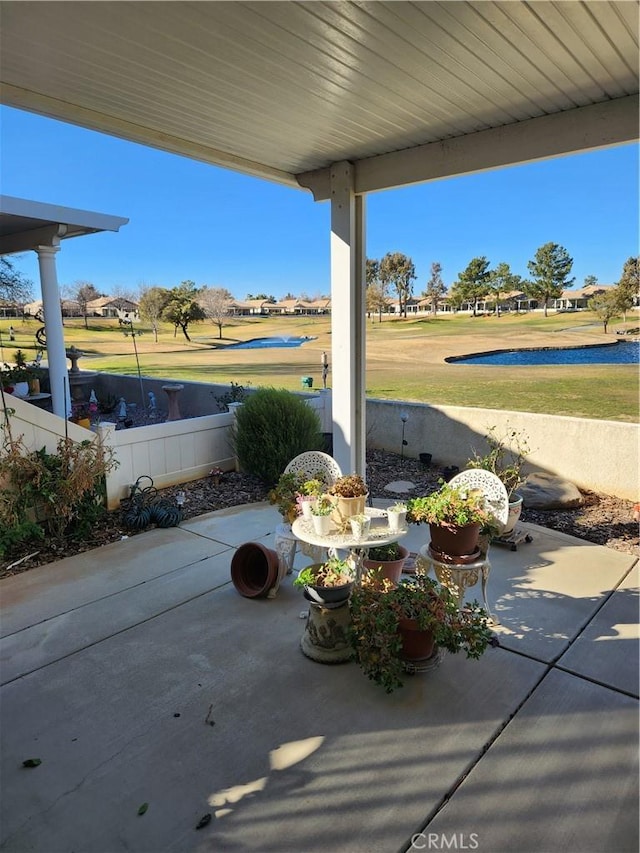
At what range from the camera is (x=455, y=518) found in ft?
7.72

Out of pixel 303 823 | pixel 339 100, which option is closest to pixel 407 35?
pixel 339 100

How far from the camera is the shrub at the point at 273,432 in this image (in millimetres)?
4500

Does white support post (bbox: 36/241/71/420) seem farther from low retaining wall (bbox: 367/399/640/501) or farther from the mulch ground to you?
low retaining wall (bbox: 367/399/640/501)

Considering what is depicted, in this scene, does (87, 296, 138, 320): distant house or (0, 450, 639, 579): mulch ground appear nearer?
(0, 450, 639, 579): mulch ground

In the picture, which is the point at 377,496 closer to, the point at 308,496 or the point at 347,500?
the point at 308,496

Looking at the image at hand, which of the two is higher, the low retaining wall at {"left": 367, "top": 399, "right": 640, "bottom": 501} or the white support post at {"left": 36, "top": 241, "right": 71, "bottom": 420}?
the white support post at {"left": 36, "top": 241, "right": 71, "bottom": 420}

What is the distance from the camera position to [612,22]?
1.73 metres

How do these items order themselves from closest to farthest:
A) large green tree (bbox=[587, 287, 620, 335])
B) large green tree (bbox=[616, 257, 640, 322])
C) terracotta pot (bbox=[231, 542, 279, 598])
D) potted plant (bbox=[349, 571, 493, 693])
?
potted plant (bbox=[349, 571, 493, 693]) < terracotta pot (bbox=[231, 542, 279, 598]) < large green tree (bbox=[616, 257, 640, 322]) < large green tree (bbox=[587, 287, 620, 335])

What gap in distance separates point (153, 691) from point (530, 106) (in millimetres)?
3137

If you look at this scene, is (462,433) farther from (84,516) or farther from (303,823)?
(303,823)

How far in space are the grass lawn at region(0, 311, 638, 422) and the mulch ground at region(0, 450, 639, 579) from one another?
151 cm

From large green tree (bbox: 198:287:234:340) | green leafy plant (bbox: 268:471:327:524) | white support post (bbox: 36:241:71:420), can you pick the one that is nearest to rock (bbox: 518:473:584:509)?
green leafy plant (bbox: 268:471:327:524)

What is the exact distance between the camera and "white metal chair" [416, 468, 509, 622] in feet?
7.79

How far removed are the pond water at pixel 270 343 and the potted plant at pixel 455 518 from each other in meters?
7.43
